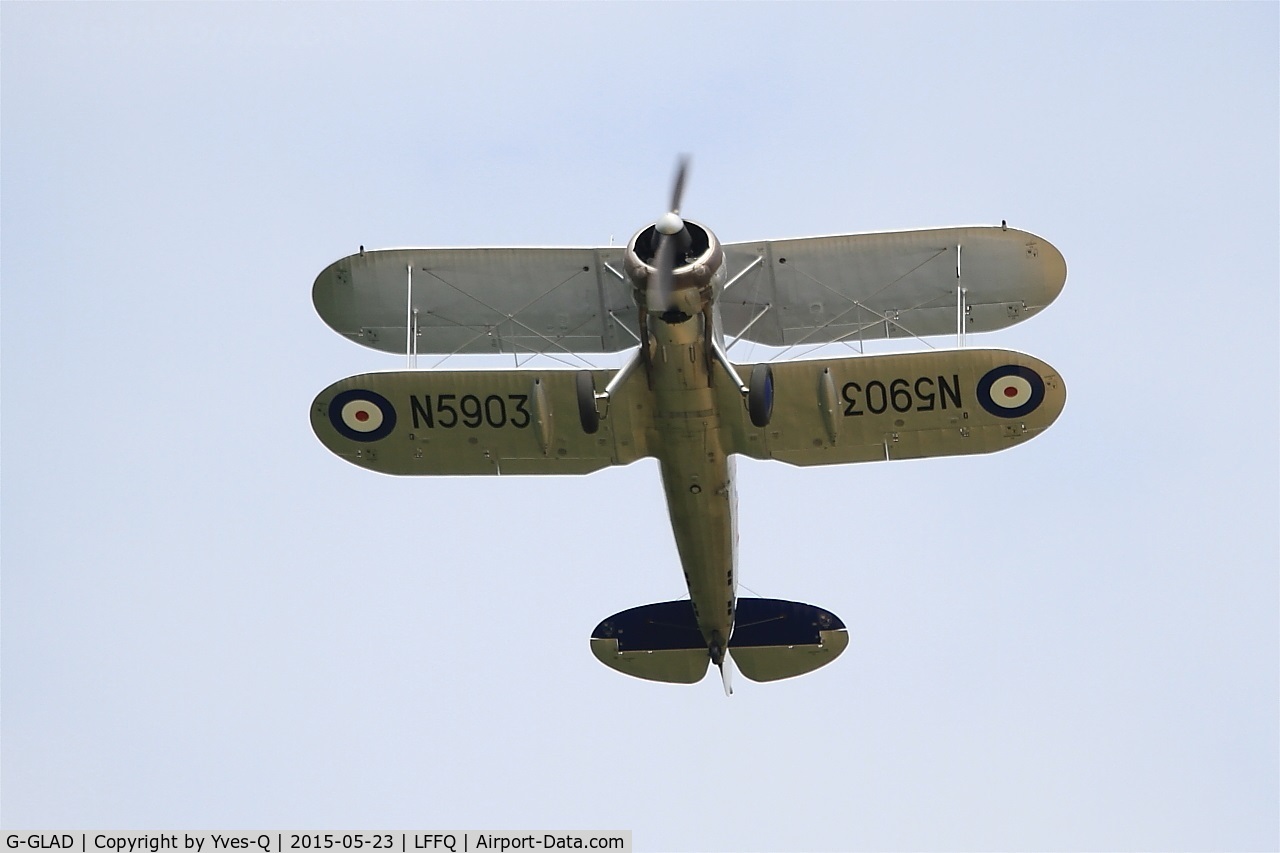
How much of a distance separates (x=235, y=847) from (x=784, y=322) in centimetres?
715

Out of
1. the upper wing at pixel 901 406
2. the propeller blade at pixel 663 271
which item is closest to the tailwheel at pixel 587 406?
the propeller blade at pixel 663 271

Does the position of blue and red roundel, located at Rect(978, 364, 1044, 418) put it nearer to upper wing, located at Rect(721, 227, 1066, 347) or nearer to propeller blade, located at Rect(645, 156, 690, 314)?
upper wing, located at Rect(721, 227, 1066, 347)

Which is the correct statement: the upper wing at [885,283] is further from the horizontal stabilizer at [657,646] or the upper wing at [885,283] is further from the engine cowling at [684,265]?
the horizontal stabilizer at [657,646]

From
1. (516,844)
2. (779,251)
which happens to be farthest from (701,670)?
(779,251)

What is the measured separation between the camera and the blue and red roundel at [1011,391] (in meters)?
18.2

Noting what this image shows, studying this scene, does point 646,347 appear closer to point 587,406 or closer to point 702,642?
point 587,406

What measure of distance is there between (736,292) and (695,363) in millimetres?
1992

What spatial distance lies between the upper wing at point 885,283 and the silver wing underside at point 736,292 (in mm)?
13

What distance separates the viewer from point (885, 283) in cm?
1947

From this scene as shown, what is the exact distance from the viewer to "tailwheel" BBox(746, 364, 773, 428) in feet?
56.4

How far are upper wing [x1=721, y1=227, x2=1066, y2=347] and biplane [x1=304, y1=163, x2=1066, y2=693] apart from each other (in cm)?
2

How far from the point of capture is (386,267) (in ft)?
63.3

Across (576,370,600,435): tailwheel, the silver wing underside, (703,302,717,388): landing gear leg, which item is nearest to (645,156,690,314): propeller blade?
(703,302,717,388): landing gear leg

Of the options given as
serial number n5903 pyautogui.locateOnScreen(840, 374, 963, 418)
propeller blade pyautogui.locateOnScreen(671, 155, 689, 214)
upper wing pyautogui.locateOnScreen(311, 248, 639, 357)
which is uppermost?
upper wing pyautogui.locateOnScreen(311, 248, 639, 357)
